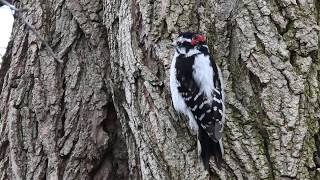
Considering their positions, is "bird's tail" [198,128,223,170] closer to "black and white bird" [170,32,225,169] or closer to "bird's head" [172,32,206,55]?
"black and white bird" [170,32,225,169]

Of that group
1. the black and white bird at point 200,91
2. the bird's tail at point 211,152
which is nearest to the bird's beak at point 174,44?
the black and white bird at point 200,91

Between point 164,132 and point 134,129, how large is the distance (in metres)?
0.26

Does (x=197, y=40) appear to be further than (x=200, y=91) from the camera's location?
No

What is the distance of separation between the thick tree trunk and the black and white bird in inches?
2.0

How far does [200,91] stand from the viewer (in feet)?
12.0

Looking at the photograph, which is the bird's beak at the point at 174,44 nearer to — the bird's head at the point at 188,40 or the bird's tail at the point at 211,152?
the bird's head at the point at 188,40

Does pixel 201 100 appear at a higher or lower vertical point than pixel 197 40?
lower

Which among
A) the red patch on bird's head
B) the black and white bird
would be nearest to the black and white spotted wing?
the black and white bird

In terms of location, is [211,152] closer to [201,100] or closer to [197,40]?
[201,100]

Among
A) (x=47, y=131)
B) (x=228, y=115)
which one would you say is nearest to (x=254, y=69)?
(x=228, y=115)

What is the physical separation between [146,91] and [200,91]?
1.12 ft

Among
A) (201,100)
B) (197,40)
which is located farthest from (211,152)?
(197,40)

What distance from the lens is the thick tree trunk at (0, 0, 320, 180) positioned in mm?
3266

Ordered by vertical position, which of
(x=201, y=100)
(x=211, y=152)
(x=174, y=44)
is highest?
(x=174, y=44)
